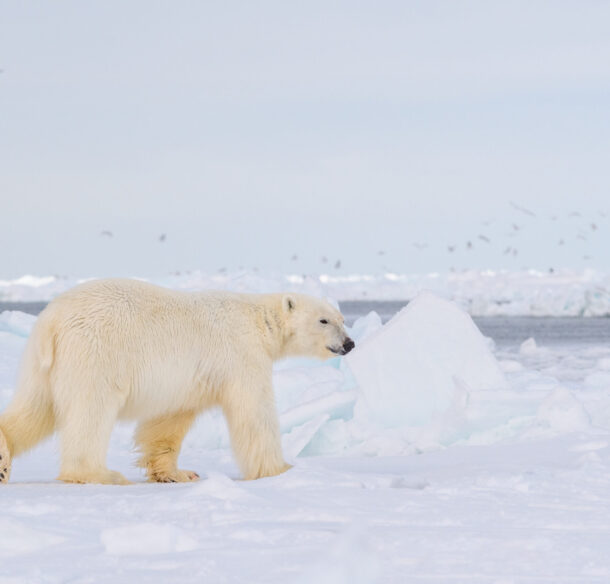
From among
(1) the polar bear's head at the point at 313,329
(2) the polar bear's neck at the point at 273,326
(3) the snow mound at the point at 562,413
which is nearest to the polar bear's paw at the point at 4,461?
(2) the polar bear's neck at the point at 273,326

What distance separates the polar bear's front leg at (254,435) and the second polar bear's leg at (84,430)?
2.37 feet

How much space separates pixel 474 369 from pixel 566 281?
58.7m

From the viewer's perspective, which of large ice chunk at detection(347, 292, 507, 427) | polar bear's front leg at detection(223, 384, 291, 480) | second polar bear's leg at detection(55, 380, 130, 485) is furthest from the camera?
large ice chunk at detection(347, 292, 507, 427)

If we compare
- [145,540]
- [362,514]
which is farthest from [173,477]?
[145,540]

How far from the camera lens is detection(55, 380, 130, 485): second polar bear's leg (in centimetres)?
457

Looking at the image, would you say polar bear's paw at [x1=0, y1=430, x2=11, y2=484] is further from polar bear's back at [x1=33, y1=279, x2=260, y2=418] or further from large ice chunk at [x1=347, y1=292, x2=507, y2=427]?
large ice chunk at [x1=347, y1=292, x2=507, y2=427]

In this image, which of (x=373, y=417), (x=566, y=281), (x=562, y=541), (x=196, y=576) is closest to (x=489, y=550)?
(x=562, y=541)

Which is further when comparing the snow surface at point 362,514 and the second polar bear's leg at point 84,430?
the second polar bear's leg at point 84,430

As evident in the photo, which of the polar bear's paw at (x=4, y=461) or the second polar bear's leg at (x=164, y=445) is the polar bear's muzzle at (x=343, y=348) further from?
the polar bear's paw at (x=4, y=461)

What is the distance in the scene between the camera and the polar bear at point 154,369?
461cm

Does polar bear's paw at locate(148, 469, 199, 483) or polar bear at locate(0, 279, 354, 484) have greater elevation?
polar bear at locate(0, 279, 354, 484)

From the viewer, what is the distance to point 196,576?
2699 mm

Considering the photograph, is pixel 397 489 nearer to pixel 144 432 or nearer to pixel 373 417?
pixel 144 432

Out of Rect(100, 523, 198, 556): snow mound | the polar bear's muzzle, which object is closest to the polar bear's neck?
the polar bear's muzzle
